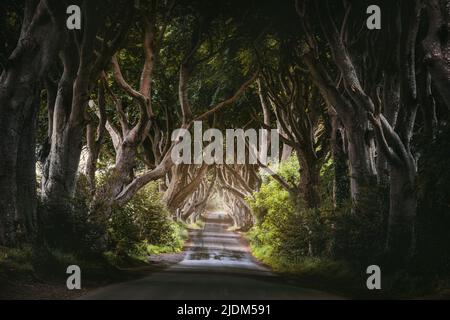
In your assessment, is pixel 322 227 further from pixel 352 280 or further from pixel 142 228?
pixel 142 228

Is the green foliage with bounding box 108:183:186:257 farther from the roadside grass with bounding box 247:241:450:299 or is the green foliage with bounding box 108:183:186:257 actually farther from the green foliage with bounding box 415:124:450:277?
the green foliage with bounding box 415:124:450:277

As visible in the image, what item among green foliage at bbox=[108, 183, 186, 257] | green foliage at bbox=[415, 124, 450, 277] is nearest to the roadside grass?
green foliage at bbox=[415, 124, 450, 277]

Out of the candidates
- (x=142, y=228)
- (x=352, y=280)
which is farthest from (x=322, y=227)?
(x=142, y=228)

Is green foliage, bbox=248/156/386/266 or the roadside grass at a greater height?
green foliage, bbox=248/156/386/266

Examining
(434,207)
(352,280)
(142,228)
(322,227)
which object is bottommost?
(352,280)

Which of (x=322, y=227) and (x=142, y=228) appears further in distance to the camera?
(x=142, y=228)

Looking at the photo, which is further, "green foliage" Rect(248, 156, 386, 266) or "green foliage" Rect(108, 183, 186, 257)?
"green foliage" Rect(108, 183, 186, 257)

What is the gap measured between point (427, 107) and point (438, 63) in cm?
302

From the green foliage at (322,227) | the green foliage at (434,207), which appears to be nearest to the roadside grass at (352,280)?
the green foliage at (322,227)

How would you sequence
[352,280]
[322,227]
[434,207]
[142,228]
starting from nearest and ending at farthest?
[434,207] < [352,280] < [322,227] < [142,228]

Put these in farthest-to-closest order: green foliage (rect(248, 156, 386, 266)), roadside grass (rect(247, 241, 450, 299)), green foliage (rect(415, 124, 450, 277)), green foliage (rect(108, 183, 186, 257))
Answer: green foliage (rect(108, 183, 186, 257)) < green foliage (rect(248, 156, 386, 266)) < roadside grass (rect(247, 241, 450, 299)) < green foliage (rect(415, 124, 450, 277))

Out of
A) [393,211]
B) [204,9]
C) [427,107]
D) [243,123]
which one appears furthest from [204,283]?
[243,123]

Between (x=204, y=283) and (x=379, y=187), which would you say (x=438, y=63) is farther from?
(x=204, y=283)

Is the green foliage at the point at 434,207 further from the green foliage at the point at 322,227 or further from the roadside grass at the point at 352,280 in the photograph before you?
the green foliage at the point at 322,227
